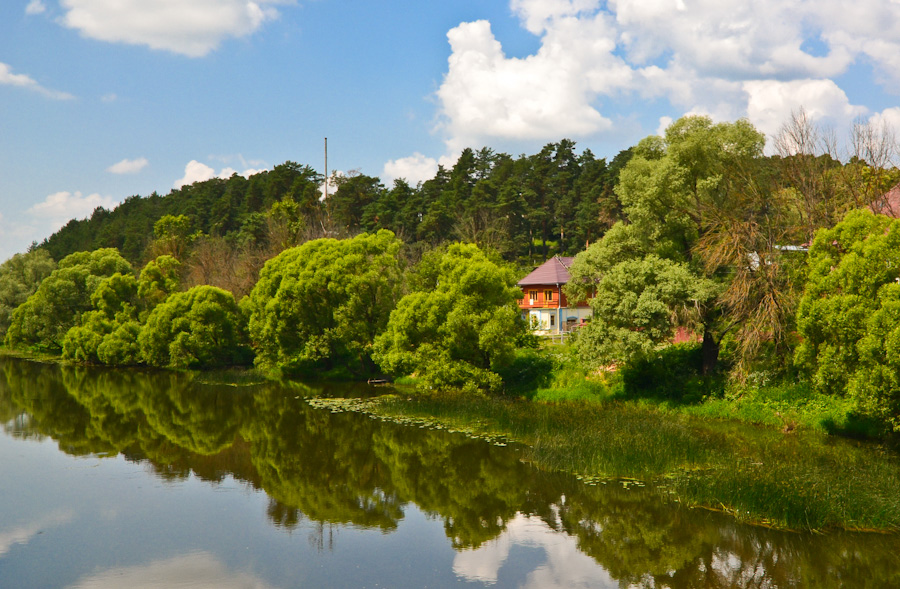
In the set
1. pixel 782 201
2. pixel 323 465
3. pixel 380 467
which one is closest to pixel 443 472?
pixel 380 467

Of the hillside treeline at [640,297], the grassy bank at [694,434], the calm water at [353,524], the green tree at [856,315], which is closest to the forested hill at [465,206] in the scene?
the hillside treeline at [640,297]

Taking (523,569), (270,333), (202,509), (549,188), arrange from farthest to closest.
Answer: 1. (549,188)
2. (270,333)
3. (202,509)
4. (523,569)

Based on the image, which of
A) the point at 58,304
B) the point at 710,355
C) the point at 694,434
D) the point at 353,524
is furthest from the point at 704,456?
the point at 58,304

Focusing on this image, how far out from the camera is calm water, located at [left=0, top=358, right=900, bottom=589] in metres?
13.5

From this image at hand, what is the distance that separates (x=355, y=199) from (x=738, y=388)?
68.1 metres

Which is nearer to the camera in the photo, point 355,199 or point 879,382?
point 879,382

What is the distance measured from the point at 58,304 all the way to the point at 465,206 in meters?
→ 42.4

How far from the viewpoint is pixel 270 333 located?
42062 millimetres

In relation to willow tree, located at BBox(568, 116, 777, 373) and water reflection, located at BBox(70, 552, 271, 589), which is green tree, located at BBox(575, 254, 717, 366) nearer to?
willow tree, located at BBox(568, 116, 777, 373)

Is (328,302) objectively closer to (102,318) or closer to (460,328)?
(460,328)

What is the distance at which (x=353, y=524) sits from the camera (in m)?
16.5

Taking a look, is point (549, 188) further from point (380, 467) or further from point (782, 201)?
point (380, 467)

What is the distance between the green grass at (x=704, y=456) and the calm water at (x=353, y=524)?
631mm

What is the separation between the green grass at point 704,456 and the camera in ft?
51.4
